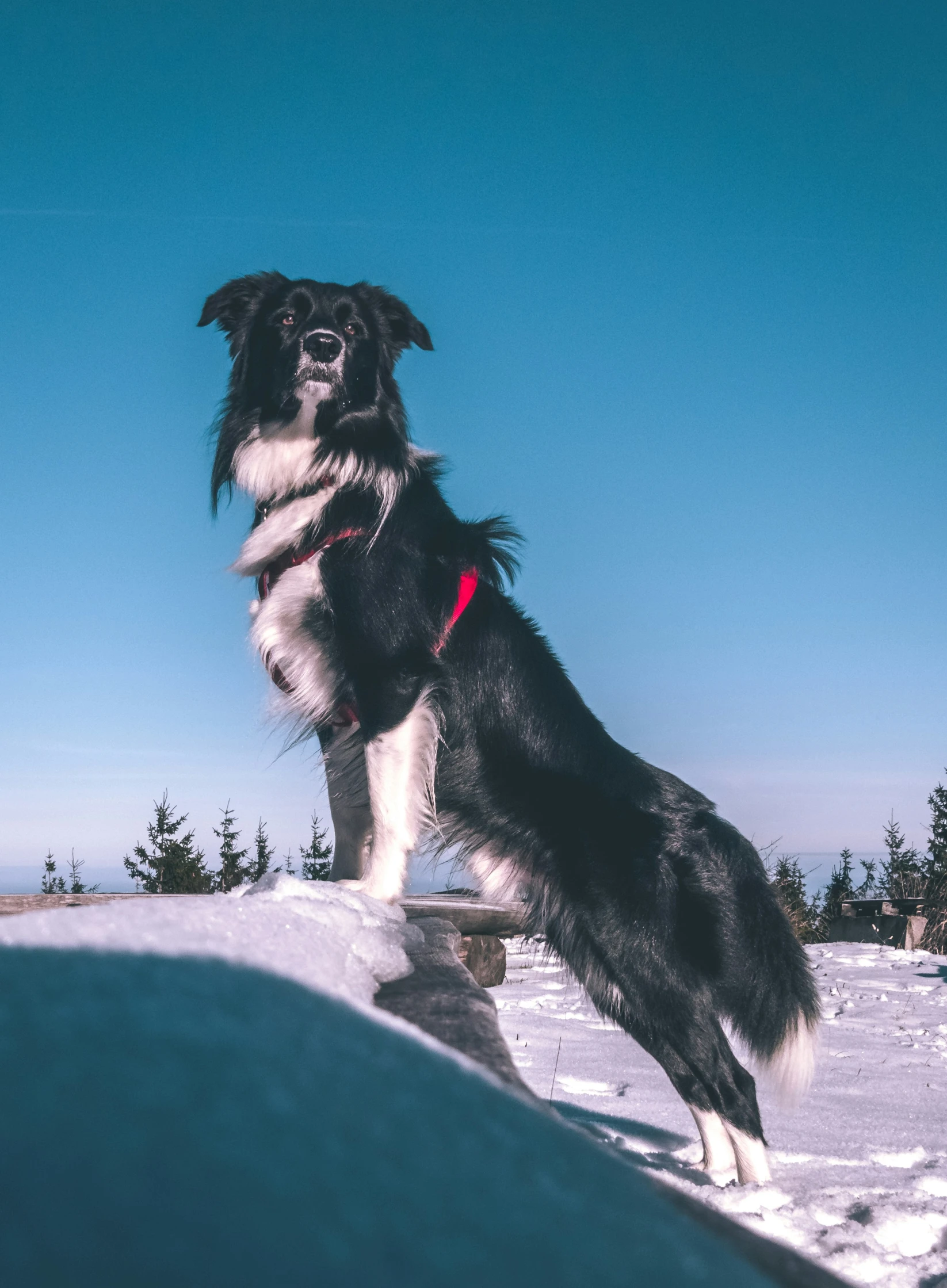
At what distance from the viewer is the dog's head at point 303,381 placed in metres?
3.43

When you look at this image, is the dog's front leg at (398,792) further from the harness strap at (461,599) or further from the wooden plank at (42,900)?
the wooden plank at (42,900)

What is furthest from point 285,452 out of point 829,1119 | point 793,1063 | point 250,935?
point 829,1119

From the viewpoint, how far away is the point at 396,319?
3803mm

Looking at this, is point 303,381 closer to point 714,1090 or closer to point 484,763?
point 484,763

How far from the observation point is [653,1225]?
1.95ft

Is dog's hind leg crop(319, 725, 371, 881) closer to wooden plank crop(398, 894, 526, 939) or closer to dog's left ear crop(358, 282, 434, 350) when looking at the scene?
wooden plank crop(398, 894, 526, 939)

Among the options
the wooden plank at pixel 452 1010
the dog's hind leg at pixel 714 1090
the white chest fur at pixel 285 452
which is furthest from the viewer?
the white chest fur at pixel 285 452

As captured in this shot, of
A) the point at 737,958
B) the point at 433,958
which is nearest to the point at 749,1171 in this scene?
the point at 737,958

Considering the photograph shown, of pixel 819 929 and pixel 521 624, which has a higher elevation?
pixel 521 624

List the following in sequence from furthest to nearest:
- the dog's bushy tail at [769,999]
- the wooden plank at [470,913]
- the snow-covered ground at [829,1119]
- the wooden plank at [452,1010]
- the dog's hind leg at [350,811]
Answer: the wooden plank at [470,913], the dog's hind leg at [350,811], the dog's bushy tail at [769,999], the snow-covered ground at [829,1119], the wooden plank at [452,1010]

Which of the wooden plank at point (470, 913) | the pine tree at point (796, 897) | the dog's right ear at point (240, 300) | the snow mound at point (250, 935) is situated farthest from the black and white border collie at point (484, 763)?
the pine tree at point (796, 897)

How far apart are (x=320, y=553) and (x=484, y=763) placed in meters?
0.90

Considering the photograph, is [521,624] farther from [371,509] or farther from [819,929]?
[819,929]

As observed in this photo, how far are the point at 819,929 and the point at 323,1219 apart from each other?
10705 millimetres
